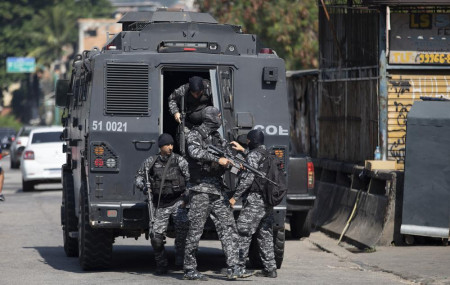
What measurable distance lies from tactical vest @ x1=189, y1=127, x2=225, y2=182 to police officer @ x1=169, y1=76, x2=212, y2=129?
0.96ft

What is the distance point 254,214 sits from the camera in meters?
11.8

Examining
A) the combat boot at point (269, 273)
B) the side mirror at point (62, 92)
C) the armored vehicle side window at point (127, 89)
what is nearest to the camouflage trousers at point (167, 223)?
the combat boot at point (269, 273)

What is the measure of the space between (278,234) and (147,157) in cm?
192

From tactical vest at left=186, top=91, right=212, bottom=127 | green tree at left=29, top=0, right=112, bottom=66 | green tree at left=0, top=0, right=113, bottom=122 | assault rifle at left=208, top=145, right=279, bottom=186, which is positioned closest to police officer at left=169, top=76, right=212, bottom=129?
tactical vest at left=186, top=91, right=212, bottom=127

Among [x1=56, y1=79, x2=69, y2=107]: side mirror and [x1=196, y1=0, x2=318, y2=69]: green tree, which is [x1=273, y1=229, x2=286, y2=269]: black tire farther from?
[x1=196, y1=0, x2=318, y2=69]: green tree

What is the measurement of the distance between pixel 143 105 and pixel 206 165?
1129 mm

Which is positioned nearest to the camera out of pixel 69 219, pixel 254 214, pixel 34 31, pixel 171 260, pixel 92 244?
pixel 254 214

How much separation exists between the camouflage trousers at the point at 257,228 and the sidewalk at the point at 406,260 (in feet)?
5.33

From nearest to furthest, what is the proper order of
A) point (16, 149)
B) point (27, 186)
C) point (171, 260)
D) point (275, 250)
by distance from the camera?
point (275, 250) → point (171, 260) → point (27, 186) → point (16, 149)

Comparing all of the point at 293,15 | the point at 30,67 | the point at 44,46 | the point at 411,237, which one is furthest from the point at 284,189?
the point at 44,46

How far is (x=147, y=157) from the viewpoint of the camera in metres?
11.9

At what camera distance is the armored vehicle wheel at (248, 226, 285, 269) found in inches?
496

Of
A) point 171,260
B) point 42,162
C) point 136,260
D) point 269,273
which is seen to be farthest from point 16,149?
point 269,273

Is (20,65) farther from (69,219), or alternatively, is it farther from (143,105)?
(143,105)
